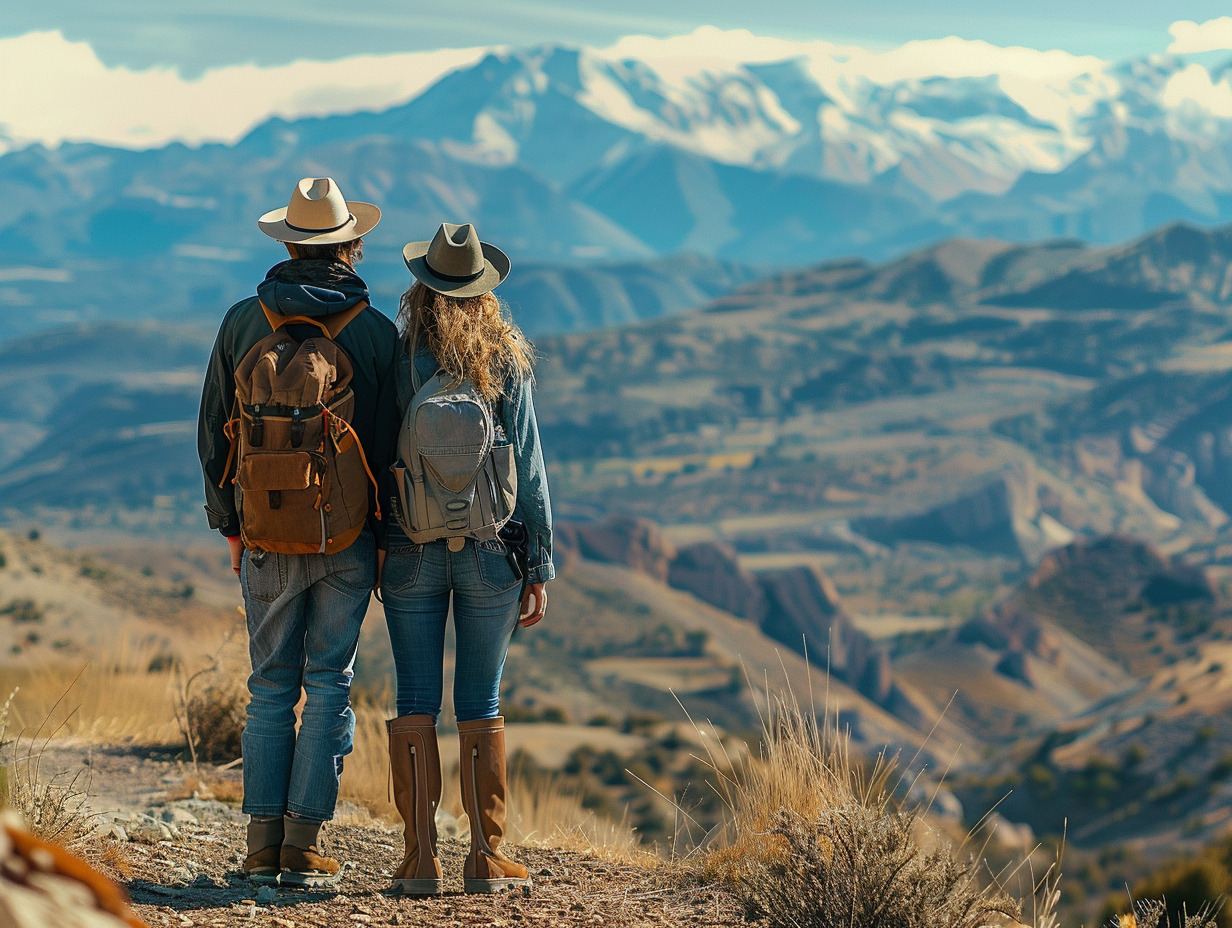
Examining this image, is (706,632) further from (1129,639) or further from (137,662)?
(137,662)

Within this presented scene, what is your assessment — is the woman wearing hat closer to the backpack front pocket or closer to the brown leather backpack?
the brown leather backpack

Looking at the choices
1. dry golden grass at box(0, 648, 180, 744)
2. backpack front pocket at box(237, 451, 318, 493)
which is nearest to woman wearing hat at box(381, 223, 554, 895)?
backpack front pocket at box(237, 451, 318, 493)

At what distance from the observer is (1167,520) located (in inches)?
6545

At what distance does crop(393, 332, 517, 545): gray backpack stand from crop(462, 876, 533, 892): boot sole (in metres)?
1.05

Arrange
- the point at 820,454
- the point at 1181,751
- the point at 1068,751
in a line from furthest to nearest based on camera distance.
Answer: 1. the point at 820,454
2. the point at 1068,751
3. the point at 1181,751

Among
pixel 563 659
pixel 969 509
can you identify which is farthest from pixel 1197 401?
pixel 563 659

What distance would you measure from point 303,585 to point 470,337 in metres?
0.87

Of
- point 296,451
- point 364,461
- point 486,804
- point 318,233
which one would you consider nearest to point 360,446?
point 364,461

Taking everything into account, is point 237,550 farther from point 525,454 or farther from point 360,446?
point 525,454

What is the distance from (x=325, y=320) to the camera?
3.75 m

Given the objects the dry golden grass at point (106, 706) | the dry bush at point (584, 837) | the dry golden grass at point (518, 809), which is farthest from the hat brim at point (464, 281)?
the dry golden grass at point (106, 706)

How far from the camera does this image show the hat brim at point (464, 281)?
150 inches

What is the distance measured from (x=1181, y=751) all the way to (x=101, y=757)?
5813 centimetres

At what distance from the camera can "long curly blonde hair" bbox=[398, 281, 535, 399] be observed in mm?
3746
